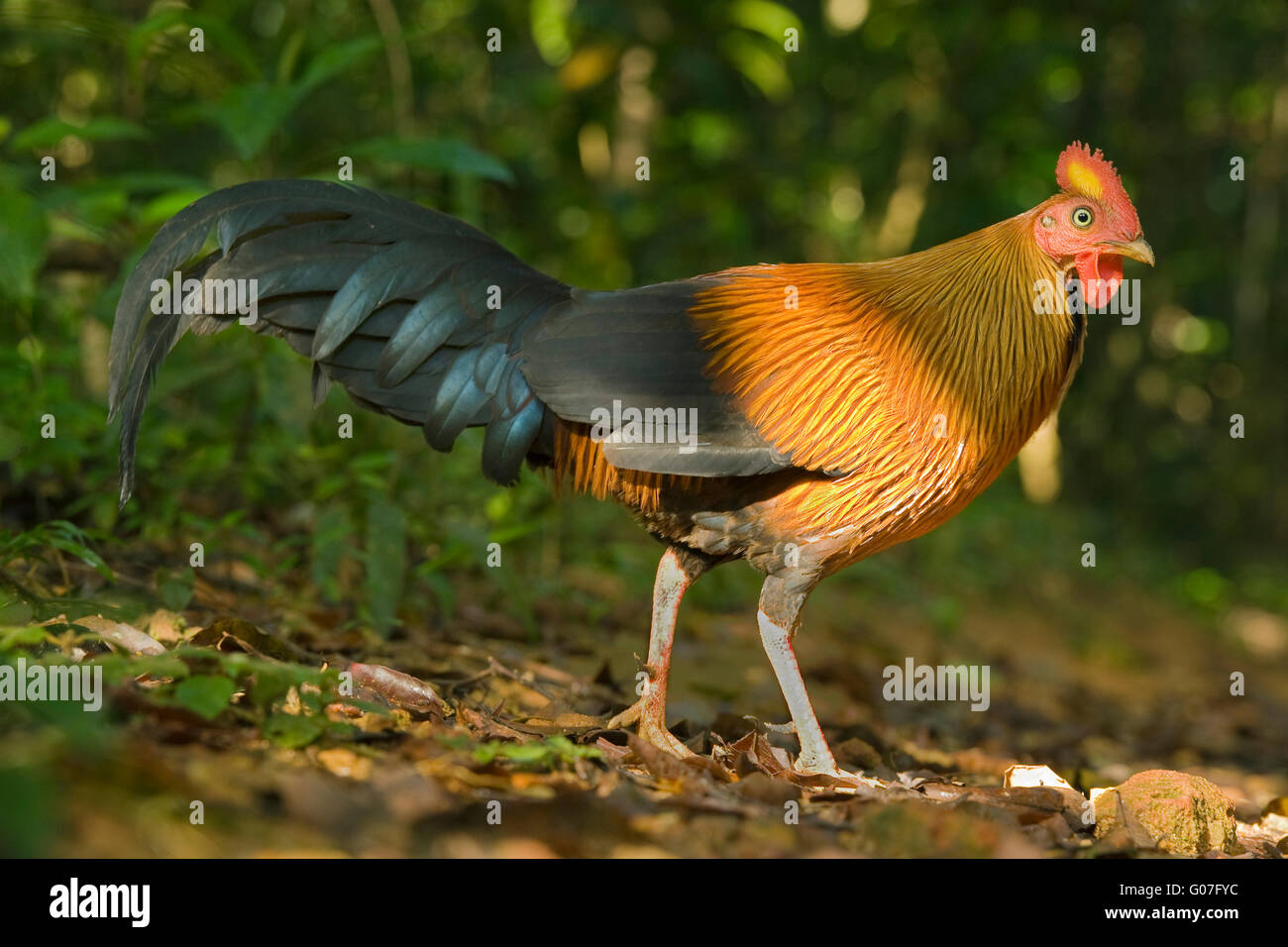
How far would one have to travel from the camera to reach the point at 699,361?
4207 millimetres

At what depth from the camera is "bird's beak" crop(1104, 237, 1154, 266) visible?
4.30 meters

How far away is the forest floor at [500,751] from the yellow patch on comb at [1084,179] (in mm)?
2248

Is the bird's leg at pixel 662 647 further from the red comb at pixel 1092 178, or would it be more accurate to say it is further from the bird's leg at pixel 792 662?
the red comb at pixel 1092 178

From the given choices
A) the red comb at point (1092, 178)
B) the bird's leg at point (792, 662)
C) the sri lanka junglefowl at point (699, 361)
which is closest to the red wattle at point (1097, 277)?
the sri lanka junglefowl at point (699, 361)

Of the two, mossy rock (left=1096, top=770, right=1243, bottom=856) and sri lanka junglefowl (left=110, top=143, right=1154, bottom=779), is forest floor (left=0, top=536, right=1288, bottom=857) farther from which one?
sri lanka junglefowl (left=110, top=143, right=1154, bottom=779)

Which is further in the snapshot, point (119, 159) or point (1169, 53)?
point (1169, 53)

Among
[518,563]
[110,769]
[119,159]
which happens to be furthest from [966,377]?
[119,159]

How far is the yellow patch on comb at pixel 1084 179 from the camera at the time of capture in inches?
175

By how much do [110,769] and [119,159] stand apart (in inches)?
301

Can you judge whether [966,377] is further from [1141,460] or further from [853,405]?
[1141,460]

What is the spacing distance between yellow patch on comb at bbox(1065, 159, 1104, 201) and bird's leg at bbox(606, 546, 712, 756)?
2.05m

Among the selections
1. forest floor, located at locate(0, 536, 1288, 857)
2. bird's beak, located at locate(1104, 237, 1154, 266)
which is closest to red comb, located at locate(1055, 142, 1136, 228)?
bird's beak, located at locate(1104, 237, 1154, 266)

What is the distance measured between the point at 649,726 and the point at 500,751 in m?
1.10

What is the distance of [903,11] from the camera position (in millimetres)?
12328
